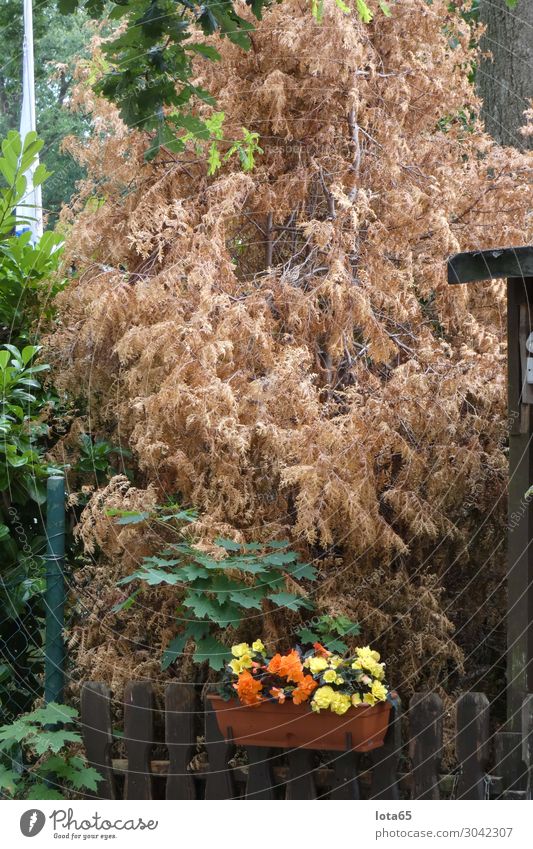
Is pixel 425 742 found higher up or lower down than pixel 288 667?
lower down

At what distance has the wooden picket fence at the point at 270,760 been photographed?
2.59 m

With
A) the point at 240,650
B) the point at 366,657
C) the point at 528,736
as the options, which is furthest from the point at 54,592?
the point at 528,736

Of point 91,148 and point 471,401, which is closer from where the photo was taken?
point 471,401

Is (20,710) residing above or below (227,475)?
→ below

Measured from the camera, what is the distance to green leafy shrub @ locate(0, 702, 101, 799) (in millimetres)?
2602

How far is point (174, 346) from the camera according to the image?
9.59 feet

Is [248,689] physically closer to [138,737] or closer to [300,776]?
[300,776]

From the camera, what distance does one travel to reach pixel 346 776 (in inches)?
105

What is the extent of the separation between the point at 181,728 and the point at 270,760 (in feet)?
0.93
